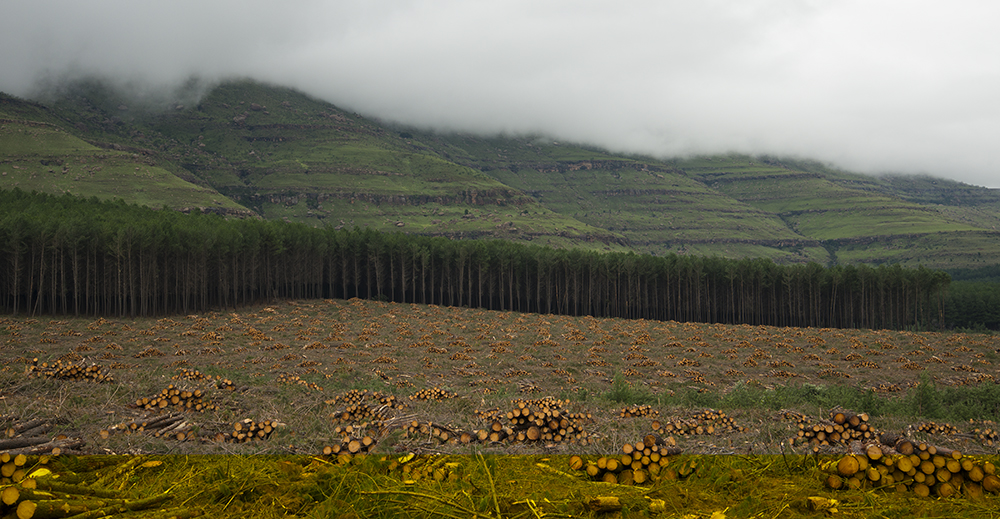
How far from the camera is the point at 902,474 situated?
8.73 meters

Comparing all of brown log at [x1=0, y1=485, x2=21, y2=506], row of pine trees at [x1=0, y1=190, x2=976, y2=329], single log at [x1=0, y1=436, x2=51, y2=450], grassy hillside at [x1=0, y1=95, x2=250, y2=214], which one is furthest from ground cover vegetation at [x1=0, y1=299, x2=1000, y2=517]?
grassy hillside at [x1=0, y1=95, x2=250, y2=214]

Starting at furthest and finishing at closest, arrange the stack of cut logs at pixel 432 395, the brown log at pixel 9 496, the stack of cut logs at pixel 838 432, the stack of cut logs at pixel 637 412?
the stack of cut logs at pixel 432 395
the stack of cut logs at pixel 637 412
the stack of cut logs at pixel 838 432
the brown log at pixel 9 496

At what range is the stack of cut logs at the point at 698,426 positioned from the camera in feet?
44.5

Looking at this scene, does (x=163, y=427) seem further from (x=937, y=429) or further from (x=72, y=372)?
(x=937, y=429)

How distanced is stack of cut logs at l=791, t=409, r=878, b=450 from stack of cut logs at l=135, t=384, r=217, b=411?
15655mm

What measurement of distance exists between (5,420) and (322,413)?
7.38 meters

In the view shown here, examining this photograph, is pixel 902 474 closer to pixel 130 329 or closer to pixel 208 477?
pixel 208 477

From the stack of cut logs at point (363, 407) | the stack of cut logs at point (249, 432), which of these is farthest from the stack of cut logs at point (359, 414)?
the stack of cut logs at point (249, 432)

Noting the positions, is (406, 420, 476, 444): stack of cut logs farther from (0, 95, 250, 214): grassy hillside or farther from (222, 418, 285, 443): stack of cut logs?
(0, 95, 250, 214): grassy hillside

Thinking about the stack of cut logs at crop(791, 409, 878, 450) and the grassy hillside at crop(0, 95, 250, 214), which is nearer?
the stack of cut logs at crop(791, 409, 878, 450)

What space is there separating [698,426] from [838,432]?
3.14m

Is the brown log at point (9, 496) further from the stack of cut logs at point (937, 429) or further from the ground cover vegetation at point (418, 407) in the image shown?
the stack of cut logs at point (937, 429)

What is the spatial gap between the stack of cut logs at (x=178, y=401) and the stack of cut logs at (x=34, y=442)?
2.79m

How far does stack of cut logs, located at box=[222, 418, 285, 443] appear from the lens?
505 inches
